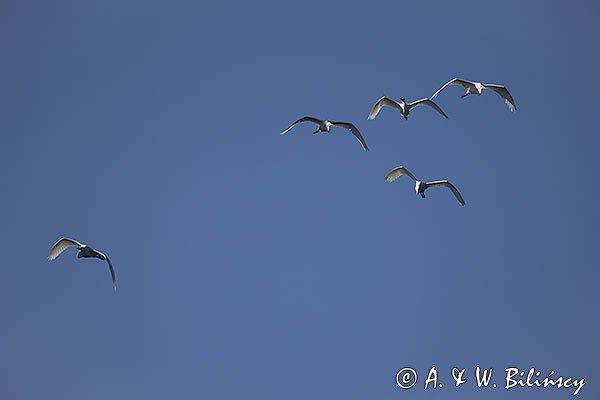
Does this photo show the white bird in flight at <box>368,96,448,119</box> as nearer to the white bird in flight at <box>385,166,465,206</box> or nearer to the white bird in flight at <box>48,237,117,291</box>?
the white bird in flight at <box>385,166,465,206</box>

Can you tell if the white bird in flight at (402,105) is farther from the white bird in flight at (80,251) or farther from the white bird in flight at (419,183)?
the white bird in flight at (80,251)

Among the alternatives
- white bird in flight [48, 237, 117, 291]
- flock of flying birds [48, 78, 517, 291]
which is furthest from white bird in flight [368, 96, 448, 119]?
white bird in flight [48, 237, 117, 291]

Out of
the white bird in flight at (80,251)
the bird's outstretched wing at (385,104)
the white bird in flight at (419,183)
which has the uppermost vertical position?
the bird's outstretched wing at (385,104)

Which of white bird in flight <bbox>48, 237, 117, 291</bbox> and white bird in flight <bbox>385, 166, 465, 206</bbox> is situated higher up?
white bird in flight <bbox>385, 166, 465, 206</bbox>

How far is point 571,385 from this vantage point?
60.5 m

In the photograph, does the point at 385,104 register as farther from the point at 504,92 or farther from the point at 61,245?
the point at 61,245

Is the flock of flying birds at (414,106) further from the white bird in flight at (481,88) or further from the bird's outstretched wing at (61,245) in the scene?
the bird's outstretched wing at (61,245)

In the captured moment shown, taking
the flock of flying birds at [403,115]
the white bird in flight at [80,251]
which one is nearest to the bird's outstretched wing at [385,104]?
the flock of flying birds at [403,115]

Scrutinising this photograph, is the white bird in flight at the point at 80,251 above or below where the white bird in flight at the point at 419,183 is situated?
below

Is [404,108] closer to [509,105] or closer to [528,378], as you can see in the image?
[509,105]

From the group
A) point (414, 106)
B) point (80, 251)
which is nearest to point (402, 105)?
point (414, 106)

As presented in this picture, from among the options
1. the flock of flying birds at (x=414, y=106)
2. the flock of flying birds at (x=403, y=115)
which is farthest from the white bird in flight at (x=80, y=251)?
the flock of flying birds at (x=414, y=106)

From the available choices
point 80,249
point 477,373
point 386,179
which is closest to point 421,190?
point 386,179

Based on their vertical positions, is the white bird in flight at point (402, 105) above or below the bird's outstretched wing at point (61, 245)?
above
